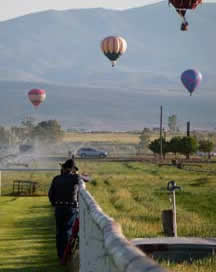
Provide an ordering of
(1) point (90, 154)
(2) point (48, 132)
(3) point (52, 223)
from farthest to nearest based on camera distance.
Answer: (2) point (48, 132), (1) point (90, 154), (3) point (52, 223)

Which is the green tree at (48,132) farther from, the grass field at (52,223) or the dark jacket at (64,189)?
the dark jacket at (64,189)

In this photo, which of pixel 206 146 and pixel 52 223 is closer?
pixel 52 223

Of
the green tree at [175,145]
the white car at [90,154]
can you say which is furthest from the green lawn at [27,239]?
the white car at [90,154]

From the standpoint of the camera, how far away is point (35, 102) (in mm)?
113688

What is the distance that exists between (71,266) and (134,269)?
9806mm

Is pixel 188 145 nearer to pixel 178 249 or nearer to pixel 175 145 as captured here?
pixel 175 145

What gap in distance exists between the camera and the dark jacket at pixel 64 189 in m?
14.5

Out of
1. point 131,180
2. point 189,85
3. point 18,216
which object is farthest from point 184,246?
point 189,85

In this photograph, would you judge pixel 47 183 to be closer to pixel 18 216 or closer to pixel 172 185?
pixel 18 216

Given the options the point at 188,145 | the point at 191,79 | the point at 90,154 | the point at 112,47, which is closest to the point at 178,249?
the point at 112,47

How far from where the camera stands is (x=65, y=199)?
48.2ft

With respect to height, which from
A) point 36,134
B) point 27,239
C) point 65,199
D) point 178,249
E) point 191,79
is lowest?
point 27,239

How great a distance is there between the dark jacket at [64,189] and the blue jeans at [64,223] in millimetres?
162

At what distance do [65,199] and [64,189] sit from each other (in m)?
0.21
